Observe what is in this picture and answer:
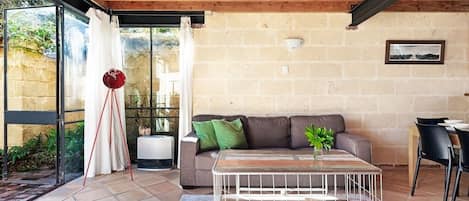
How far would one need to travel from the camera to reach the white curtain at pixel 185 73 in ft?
18.6

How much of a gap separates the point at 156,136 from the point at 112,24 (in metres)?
1.67

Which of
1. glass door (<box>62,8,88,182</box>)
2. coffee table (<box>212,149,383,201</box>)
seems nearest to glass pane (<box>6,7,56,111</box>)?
glass door (<box>62,8,88,182</box>)

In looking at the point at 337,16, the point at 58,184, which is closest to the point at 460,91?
the point at 337,16

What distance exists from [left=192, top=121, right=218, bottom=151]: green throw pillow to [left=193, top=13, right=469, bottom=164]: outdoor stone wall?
35.6 inches

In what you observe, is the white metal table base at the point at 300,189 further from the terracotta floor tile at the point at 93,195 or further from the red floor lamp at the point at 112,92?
the red floor lamp at the point at 112,92

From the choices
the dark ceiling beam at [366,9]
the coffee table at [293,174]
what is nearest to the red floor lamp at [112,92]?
the coffee table at [293,174]

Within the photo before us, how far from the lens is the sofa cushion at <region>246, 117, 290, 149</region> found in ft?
17.1

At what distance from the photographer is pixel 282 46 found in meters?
5.78

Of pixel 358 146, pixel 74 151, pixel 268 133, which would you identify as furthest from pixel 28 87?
pixel 358 146

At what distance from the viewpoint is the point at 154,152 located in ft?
18.3

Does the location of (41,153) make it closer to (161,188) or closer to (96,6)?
(161,188)

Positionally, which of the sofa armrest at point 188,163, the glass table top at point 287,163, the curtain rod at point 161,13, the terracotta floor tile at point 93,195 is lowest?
the terracotta floor tile at point 93,195

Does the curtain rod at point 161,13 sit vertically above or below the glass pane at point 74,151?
above

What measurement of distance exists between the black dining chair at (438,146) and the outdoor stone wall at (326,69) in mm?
1654
